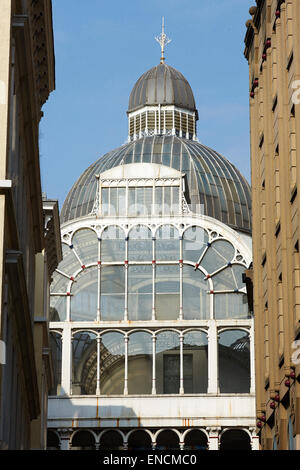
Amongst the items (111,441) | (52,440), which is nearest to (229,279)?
(111,441)

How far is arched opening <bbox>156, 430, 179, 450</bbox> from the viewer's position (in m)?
61.8

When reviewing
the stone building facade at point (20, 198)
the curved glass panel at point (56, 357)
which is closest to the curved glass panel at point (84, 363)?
the curved glass panel at point (56, 357)

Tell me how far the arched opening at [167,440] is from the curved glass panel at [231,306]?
6.11 m

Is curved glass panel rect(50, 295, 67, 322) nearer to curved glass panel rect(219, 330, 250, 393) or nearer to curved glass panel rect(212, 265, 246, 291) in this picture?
curved glass panel rect(212, 265, 246, 291)

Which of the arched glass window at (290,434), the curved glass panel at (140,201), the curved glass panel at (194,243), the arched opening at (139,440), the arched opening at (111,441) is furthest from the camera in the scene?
the curved glass panel at (140,201)

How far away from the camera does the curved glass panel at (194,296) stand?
207 ft

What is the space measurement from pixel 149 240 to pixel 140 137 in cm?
2834

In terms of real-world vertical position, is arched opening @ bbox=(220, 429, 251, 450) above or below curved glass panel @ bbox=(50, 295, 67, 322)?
below

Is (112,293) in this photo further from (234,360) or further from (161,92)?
(161,92)

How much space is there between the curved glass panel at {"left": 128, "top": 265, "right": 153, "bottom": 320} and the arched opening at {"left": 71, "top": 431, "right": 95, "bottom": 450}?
610 cm

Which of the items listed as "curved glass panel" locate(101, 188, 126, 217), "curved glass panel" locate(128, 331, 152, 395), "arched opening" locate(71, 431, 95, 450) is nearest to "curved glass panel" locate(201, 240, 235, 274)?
"curved glass panel" locate(128, 331, 152, 395)

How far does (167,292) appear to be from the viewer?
6372 cm

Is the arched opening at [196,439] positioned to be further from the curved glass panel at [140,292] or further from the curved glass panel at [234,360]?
the curved glass panel at [140,292]
